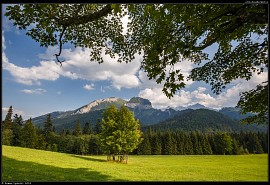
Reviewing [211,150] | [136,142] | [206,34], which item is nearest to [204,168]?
[211,150]

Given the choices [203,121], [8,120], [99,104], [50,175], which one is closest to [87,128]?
[99,104]

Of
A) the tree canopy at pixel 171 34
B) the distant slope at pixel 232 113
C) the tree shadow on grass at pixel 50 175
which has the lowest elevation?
the tree shadow on grass at pixel 50 175

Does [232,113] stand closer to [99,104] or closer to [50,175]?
[99,104]

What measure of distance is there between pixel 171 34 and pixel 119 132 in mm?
6150

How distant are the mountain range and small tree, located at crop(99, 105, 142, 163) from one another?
0.39 m

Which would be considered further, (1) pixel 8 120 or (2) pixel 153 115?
(2) pixel 153 115

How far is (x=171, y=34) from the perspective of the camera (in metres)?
7.06

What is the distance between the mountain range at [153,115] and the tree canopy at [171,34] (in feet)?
3.32

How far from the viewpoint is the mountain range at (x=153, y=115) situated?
26.1 ft

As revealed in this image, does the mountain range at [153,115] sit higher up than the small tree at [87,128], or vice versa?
the mountain range at [153,115]

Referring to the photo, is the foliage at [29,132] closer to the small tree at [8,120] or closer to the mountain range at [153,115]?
the mountain range at [153,115]

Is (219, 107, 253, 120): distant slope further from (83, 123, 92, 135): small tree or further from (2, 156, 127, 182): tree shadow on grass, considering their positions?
(83, 123, 92, 135): small tree

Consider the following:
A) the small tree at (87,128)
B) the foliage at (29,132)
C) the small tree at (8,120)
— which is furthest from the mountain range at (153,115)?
the small tree at (8,120)

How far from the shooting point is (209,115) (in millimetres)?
Answer: 8781
